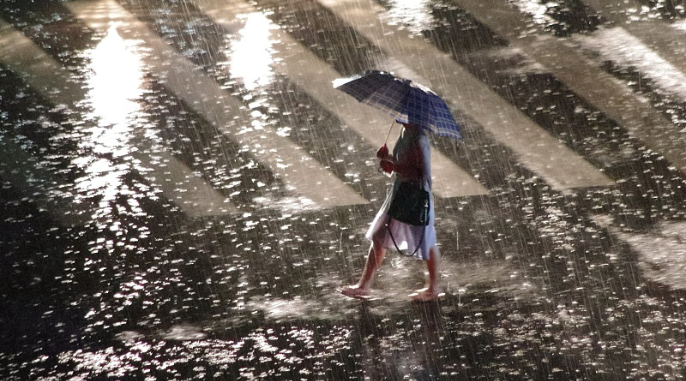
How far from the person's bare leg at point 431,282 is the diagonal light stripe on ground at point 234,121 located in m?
1.97

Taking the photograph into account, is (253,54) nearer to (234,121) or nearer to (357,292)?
(234,121)

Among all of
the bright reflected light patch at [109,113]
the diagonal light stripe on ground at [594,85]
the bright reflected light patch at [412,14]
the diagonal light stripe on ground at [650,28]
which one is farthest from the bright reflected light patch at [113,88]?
the diagonal light stripe on ground at [650,28]

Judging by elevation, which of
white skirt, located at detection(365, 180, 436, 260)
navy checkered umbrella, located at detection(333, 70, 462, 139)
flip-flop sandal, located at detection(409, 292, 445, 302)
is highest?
navy checkered umbrella, located at detection(333, 70, 462, 139)

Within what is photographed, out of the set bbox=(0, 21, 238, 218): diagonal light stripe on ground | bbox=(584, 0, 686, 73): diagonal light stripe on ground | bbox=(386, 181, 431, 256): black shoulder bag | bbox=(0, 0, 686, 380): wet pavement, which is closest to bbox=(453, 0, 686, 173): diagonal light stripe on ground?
bbox=(0, 0, 686, 380): wet pavement

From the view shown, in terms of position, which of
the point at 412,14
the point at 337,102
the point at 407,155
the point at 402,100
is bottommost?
the point at 337,102

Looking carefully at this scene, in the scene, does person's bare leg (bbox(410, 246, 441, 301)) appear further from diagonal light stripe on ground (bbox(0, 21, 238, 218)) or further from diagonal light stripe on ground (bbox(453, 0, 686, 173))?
diagonal light stripe on ground (bbox(453, 0, 686, 173))

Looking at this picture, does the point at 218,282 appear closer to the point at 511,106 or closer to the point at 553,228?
the point at 553,228

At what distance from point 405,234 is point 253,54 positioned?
281 inches

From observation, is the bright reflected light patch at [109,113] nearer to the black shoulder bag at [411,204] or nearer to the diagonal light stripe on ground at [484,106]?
the black shoulder bag at [411,204]

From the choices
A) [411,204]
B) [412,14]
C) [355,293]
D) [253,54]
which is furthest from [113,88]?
[411,204]

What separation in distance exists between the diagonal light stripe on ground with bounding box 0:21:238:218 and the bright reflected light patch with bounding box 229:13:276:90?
2.09 meters

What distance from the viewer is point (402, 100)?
5965mm

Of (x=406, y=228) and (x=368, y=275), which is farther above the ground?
(x=406, y=228)

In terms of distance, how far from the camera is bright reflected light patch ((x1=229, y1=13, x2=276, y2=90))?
11.9 m
